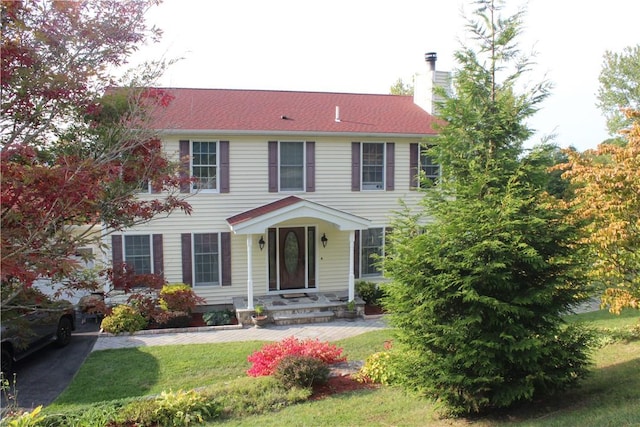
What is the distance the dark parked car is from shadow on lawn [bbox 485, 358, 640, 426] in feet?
19.4

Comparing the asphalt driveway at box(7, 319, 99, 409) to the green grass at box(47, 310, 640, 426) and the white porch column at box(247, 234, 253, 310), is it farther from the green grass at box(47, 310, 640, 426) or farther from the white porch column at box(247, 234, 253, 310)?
the white porch column at box(247, 234, 253, 310)

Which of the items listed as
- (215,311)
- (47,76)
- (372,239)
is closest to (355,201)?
(372,239)

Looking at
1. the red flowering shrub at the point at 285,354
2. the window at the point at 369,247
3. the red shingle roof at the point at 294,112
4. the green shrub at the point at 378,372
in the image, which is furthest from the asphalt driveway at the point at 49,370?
the window at the point at 369,247

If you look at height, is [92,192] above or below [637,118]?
below

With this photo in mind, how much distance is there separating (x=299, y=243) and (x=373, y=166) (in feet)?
12.2

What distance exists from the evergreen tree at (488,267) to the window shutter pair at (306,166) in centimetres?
846

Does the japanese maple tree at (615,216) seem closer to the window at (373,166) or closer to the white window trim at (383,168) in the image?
the white window trim at (383,168)

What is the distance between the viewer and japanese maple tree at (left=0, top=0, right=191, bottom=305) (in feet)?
12.3

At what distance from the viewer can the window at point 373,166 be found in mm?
16000

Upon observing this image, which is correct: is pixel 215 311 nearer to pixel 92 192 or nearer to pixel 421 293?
pixel 421 293

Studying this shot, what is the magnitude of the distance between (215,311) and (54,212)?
10.9 metres

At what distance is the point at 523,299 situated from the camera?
20.4 ft

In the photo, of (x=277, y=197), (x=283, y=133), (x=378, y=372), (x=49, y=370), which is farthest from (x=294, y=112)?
(x=49, y=370)

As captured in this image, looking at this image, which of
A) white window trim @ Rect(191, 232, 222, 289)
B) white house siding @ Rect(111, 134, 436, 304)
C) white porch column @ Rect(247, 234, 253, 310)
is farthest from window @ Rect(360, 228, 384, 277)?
white window trim @ Rect(191, 232, 222, 289)
